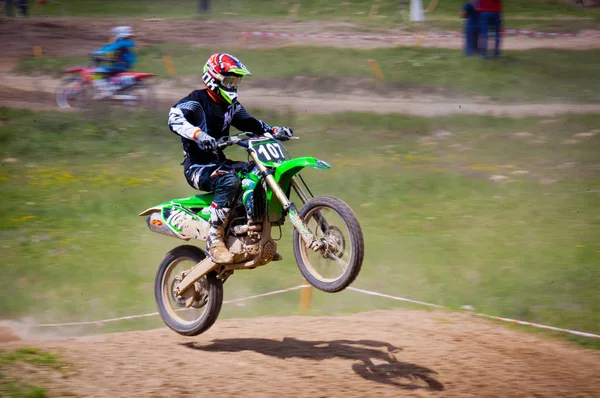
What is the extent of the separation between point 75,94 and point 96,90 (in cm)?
67

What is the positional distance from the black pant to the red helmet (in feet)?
2.22

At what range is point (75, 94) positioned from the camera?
19.6 metres

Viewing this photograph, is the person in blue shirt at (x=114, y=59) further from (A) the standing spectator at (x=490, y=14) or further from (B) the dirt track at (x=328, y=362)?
(B) the dirt track at (x=328, y=362)

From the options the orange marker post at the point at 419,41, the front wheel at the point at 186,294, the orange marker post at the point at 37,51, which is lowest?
the front wheel at the point at 186,294

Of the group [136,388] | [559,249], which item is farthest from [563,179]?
[136,388]

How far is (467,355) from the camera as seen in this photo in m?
8.09

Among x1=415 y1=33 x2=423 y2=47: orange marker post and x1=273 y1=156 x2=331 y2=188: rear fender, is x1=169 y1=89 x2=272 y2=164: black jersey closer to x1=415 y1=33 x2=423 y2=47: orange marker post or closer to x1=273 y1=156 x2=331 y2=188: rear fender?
x1=273 y1=156 x2=331 y2=188: rear fender

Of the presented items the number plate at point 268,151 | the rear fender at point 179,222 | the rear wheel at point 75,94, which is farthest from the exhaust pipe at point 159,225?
the rear wheel at point 75,94

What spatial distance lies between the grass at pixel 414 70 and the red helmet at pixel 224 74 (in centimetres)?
1328

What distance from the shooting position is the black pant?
750 cm

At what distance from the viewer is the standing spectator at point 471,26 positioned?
20.1 m

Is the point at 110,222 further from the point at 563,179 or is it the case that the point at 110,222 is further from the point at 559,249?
the point at 563,179

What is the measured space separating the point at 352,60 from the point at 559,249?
11.7 metres

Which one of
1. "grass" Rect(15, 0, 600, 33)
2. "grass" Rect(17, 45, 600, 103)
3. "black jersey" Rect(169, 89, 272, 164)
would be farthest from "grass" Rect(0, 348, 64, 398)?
"grass" Rect(15, 0, 600, 33)
